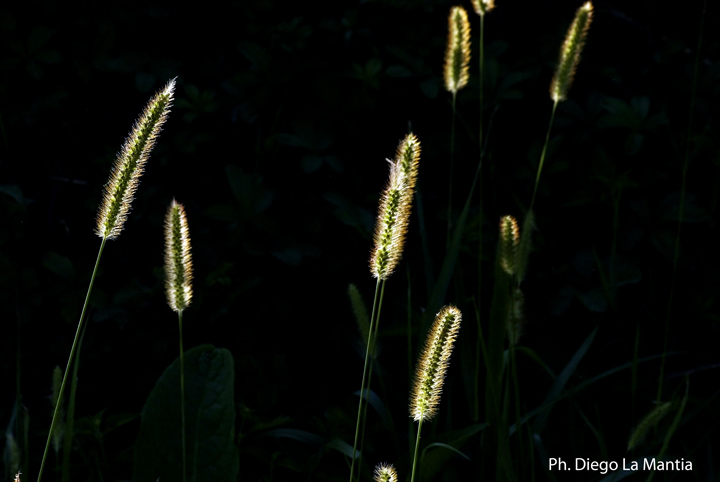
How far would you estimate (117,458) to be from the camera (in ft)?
6.40

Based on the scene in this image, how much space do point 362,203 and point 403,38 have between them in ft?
1.78

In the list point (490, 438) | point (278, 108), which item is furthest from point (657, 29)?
point (490, 438)

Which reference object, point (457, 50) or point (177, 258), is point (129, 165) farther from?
point (457, 50)

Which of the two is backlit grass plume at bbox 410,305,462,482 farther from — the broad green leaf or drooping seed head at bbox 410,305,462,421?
the broad green leaf

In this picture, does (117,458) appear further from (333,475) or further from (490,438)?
(490,438)

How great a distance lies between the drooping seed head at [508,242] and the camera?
60.1 inches

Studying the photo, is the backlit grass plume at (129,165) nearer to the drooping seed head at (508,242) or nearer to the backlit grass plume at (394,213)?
the backlit grass plume at (394,213)

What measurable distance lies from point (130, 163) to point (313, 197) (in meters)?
1.19

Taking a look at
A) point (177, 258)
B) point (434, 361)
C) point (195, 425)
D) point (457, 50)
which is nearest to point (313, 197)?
point (457, 50)

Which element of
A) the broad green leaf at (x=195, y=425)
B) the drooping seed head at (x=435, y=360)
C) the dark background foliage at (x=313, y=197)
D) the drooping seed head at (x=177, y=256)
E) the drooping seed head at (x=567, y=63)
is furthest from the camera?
the dark background foliage at (x=313, y=197)

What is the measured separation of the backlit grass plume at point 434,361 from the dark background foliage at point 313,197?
0.88 metres

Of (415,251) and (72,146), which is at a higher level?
(72,146)

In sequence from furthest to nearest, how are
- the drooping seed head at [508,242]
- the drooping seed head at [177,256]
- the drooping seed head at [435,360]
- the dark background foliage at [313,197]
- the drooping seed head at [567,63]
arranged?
the dark background foliage at [313,197], the drooping seed head at [567,63], the drooping seed head at [508,242], the drooping seed head at [177,256], the drooping seed head at [435,360]

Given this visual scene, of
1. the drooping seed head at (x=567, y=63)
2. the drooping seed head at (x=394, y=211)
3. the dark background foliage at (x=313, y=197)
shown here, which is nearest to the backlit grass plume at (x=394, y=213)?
the drooping seed head at (x=394, y=211)
